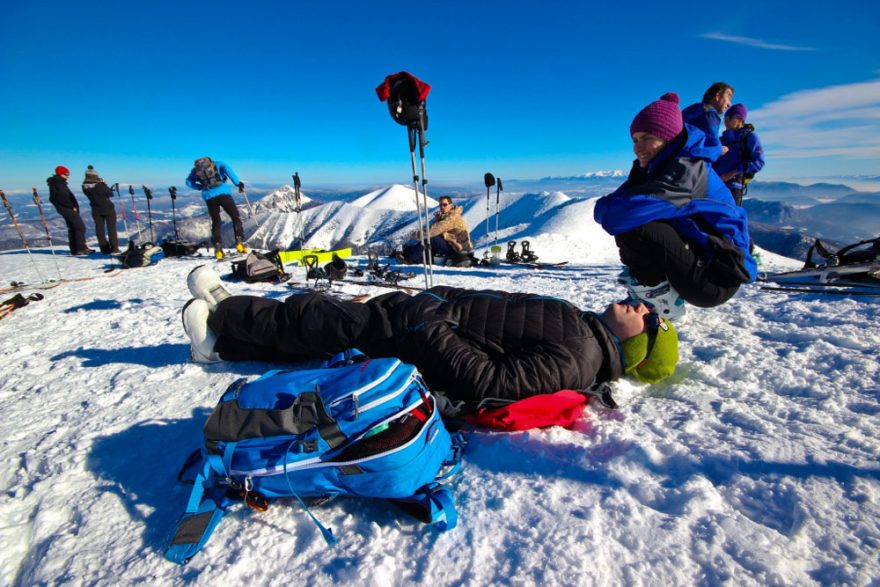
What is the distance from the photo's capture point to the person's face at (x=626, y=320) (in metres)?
2.63

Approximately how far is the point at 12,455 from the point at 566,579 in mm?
3031

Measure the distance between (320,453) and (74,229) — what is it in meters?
13.8

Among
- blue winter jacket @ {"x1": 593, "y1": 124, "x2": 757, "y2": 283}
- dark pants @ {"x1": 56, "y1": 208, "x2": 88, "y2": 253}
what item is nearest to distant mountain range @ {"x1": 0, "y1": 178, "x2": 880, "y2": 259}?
dark pants @ {"x1": 56, "y1": 208, "x2": 88, "y2": 253}

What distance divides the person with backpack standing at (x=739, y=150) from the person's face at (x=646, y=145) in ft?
10.3

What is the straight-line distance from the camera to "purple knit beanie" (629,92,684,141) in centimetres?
318

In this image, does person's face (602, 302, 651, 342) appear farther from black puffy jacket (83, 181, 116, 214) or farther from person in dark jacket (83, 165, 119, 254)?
black puffy jacket (83, 181, 116, 214)

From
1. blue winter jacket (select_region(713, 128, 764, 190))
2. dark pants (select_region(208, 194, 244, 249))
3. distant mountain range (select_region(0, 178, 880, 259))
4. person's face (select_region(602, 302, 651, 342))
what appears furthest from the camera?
distant mountain range (select_region(0, 178, 880, 259))

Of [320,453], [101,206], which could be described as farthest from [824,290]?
[101,206]

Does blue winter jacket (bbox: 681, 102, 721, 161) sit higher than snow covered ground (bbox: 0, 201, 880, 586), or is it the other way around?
blue winter jacket (bbox: 681, 102, 721, 161)

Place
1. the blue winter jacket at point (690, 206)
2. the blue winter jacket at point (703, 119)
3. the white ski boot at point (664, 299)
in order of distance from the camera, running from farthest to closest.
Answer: the blue winter jacket at point (703, 119), the white ski boot at point (664, 299), the blue winter jacket at point (690, 206)

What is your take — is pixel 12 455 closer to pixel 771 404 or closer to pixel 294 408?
pixel 294 408

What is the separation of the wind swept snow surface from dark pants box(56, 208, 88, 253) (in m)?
10.6

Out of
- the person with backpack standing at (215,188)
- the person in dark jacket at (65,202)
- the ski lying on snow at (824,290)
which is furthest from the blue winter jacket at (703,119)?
the person in dark jacket at (65,202)

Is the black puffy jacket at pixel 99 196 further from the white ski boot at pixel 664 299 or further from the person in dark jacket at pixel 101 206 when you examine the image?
the white ski boot at pixel 664 299
